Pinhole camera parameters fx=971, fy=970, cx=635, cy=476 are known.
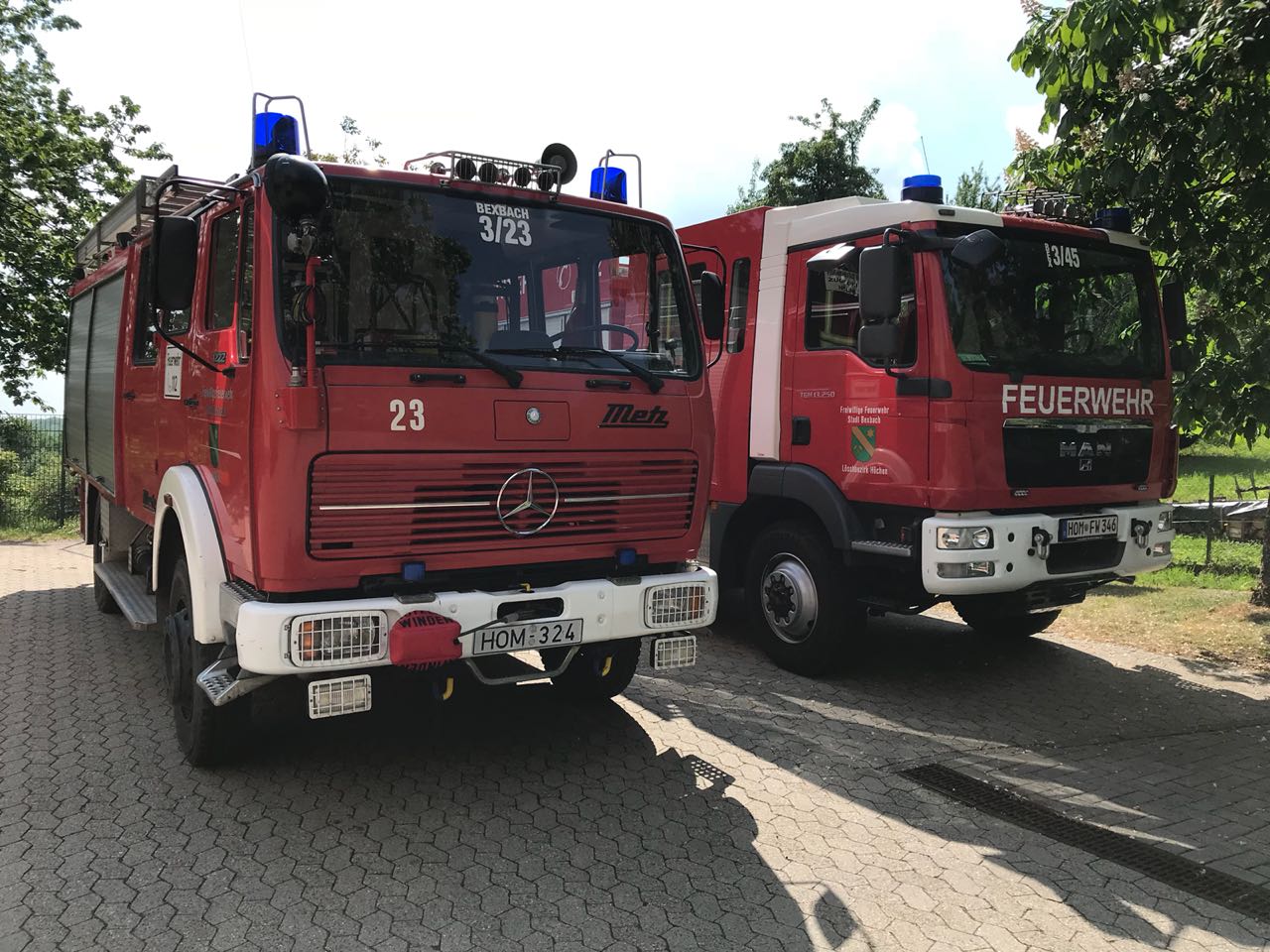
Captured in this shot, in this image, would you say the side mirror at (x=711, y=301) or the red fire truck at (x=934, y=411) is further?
the red fire truck at (x=934, y=411)

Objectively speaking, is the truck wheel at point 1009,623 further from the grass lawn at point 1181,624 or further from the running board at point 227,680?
the running board at point 227,680

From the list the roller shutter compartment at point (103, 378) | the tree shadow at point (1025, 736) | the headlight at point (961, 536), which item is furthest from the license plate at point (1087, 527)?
the roller shutter compartment at point (103, 378)

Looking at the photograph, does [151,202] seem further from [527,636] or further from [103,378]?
[527,636]

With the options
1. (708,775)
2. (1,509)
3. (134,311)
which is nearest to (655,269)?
(708,775)

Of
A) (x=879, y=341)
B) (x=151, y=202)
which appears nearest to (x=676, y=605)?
(x=879, y=341)

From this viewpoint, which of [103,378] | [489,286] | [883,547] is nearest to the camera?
[489,286]

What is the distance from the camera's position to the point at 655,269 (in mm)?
4773

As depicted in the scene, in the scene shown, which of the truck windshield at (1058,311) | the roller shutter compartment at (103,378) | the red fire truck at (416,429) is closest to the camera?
the red fire truck at (416,429)

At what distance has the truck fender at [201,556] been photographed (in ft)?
13.5

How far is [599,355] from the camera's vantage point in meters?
4.46

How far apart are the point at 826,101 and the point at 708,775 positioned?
22.9m

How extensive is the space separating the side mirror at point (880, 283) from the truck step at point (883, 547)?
1.32m

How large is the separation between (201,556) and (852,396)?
148 inches

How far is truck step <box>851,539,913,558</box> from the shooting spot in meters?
5.65
